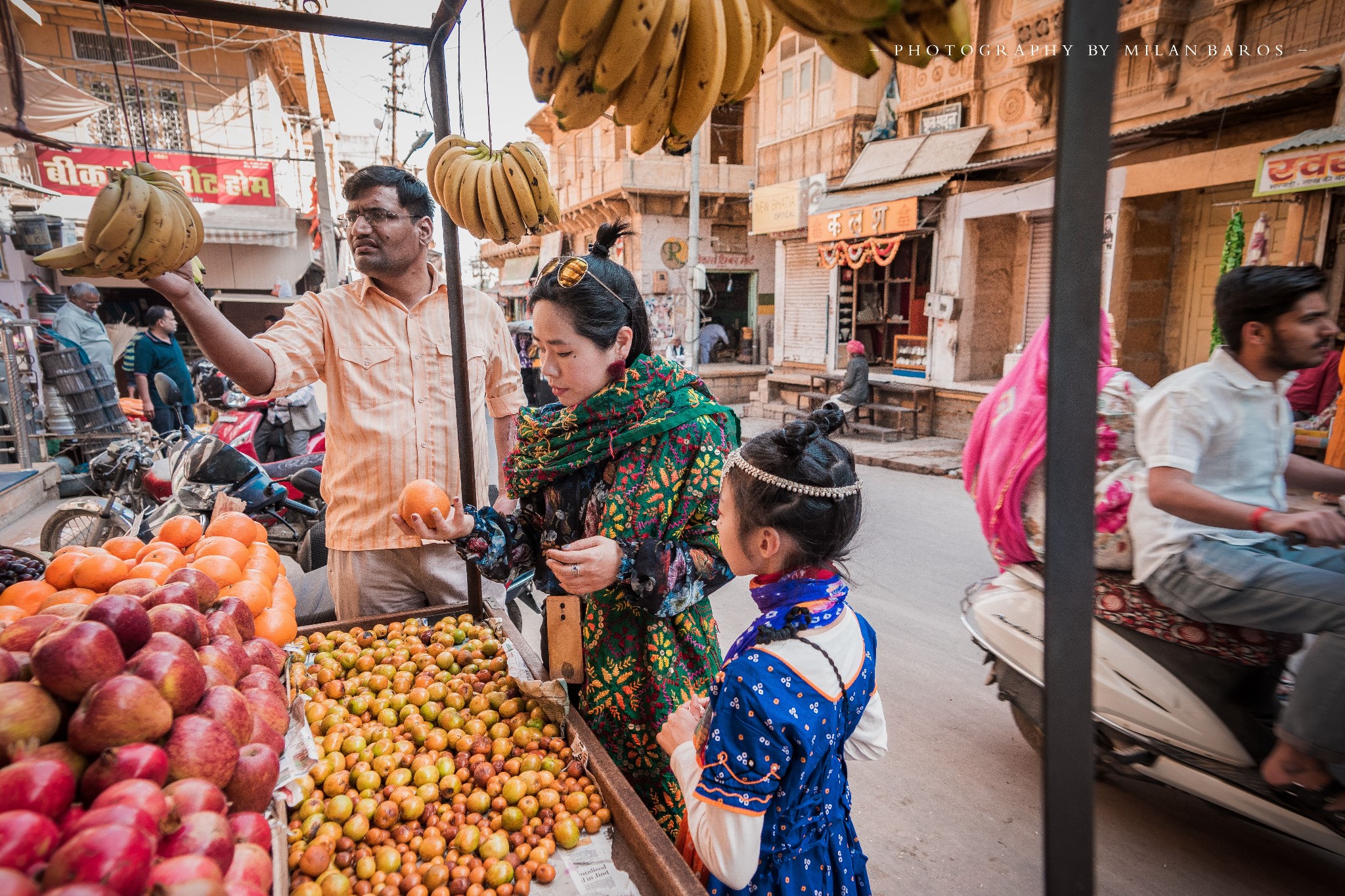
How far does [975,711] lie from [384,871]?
120 inches

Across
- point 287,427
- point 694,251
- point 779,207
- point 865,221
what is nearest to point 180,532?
point 287,427

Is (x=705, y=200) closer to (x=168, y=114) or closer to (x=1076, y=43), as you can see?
(x=168, y=114)

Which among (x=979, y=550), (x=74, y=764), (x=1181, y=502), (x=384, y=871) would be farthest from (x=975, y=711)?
(x=74, y=764)

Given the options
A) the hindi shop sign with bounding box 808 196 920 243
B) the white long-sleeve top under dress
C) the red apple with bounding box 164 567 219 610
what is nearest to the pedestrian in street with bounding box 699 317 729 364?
the hindi shop sign with bounding box 808 196 920 243

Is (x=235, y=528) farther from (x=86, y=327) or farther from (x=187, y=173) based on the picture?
(x=187, y=173)

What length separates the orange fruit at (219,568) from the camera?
203 centimetres

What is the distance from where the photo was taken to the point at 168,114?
16.1 metres

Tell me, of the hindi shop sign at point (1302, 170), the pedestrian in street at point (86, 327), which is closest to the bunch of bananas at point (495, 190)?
the hindi shop sign at point (1302, 170)

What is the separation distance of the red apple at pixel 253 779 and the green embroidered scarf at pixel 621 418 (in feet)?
3.08

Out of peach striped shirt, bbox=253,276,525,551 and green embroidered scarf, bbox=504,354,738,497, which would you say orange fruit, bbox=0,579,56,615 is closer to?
peach striped shirt, bbox=253,276,525,551

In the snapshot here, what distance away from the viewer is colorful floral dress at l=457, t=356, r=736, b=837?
72.3 inches

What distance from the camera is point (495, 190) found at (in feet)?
7.21

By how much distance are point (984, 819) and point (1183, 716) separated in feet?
2.80

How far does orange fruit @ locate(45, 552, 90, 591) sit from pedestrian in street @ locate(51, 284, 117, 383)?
7.59 meters
